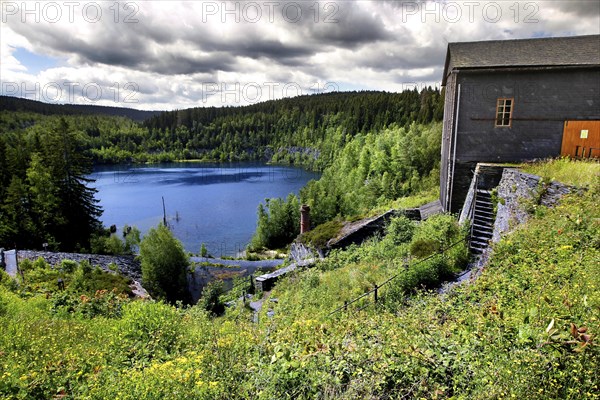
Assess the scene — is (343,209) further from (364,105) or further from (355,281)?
(364,105)

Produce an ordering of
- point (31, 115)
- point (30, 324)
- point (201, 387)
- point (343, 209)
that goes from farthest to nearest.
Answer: point (31, 115), point (343, 209), point (30, 324), point (201, 387)

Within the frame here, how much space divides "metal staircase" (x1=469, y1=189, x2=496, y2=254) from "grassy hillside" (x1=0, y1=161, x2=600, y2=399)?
12.4ft

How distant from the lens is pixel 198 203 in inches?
2704

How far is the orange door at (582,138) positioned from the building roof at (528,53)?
8.93 feet

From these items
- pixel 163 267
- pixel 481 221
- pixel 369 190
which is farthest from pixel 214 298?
pixel 369 190

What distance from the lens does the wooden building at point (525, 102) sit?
1676cm

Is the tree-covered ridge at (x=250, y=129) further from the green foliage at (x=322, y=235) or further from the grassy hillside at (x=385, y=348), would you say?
the grassy hillside at (x=385, y=348)

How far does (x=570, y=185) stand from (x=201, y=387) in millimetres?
11859

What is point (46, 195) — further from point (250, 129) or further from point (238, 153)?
point (250, 129)

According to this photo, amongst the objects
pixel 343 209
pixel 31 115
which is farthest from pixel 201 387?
pixel 31 115

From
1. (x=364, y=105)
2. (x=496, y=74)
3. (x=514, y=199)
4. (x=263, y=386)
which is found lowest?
(x=263, y=386)

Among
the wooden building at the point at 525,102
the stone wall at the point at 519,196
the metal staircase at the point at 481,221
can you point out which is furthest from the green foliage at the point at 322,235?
the stone wall at the point at 519,196

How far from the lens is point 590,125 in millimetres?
17000

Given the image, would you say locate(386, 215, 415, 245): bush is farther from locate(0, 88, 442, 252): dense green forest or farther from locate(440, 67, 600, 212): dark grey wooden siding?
locate(0, 88, 442, 252): dense green forest
